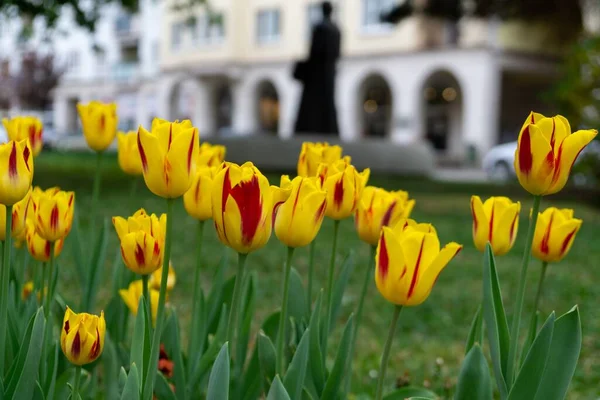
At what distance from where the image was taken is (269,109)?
105ft

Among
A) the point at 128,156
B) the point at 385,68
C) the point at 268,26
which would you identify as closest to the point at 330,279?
the point at 128,156

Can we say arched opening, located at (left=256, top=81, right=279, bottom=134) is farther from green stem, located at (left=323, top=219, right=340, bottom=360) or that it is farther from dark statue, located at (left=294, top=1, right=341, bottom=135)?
green stem, located at (left=323, top=219, right=340, bottom=360)

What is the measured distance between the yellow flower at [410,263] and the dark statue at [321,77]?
389 inches

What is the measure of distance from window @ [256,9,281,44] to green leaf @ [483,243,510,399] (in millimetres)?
28182

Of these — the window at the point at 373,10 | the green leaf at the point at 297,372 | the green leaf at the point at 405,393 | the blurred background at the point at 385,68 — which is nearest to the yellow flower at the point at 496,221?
the green leaf at the point at 405,393

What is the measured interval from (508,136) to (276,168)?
687 inches

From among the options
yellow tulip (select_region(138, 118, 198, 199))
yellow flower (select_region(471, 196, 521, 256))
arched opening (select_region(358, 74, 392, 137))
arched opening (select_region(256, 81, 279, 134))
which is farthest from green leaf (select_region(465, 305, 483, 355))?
arched opening (select_region(256, 81, 279, 134))

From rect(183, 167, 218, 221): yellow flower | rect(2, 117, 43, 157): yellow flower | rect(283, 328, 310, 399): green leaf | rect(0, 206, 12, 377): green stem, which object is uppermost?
rect(2, 117, 43, 157): yellow flower

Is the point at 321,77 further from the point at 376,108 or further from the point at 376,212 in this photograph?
the point at 376,108

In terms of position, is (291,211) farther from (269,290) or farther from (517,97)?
(517,97)

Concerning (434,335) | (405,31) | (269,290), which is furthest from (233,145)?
(405,31)

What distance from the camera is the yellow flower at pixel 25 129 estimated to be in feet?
4.95

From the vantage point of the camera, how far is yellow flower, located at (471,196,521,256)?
1310mm

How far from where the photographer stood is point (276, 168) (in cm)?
1082
